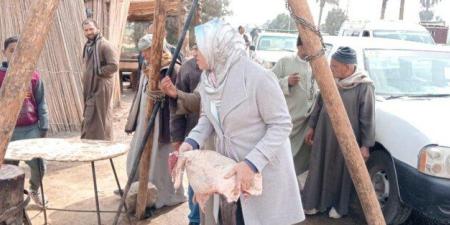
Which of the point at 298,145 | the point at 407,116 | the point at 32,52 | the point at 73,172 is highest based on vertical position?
the point at 32,52

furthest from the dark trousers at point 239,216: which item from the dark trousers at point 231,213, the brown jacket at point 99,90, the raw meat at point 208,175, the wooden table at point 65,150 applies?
the brown jacket at point 99,90

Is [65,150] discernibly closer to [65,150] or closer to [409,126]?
[65,150]

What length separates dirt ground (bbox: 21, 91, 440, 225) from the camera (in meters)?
4.35

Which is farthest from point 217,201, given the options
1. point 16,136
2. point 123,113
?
point 123,113

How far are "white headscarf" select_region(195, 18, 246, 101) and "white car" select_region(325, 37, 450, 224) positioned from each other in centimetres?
189

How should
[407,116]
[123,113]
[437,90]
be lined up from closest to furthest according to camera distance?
[407,116]
[437,90]
[123,113]

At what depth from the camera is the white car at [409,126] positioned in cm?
349

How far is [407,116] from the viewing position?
3.82 metres

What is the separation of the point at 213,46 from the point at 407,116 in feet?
7.07

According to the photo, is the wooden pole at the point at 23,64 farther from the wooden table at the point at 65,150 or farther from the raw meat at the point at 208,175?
the wooden table at the point at 65,150

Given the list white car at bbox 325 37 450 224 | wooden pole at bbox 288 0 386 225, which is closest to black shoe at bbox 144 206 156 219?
white car at bbox 325 37 450 224

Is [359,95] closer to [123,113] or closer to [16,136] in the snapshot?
[16,136]

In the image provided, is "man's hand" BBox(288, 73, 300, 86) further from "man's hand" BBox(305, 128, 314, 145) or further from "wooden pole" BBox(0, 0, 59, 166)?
"wooden pole" BBox(0, 0, 59, 166)

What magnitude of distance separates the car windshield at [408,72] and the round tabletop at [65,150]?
258cm
